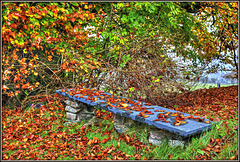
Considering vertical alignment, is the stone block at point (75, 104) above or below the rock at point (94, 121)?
above

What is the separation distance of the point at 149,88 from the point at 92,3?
3.01m

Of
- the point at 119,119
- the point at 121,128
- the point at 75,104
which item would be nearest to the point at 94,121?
the point at 75,104

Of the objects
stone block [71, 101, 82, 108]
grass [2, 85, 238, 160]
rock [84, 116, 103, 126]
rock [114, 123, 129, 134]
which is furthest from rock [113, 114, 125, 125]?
stone block [71, 101, 82, 108]

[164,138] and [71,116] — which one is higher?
[164,138]

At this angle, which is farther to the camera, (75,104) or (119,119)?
(75,104)

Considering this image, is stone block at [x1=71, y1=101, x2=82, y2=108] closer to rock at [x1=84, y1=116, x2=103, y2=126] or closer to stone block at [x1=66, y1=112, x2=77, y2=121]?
stone block at [x1=66, y1=112, x2=77, y2=121]

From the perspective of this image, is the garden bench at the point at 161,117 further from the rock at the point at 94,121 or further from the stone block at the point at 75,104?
the rock at the point at 94,121

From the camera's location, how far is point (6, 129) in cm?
436

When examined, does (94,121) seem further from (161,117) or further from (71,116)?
(161,117)

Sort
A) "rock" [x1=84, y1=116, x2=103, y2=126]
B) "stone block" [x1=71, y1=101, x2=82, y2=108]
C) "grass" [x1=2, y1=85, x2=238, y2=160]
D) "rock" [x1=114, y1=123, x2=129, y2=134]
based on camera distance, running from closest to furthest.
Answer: "grass" [x1=2, y1=85, x2=238, y2=160]
"rock" [x1=114, y1=123, x2=129, y2=134]
"rock" [x1=84, y1=116, x2=103, y2=126]
"stone block" [x1=71, y1=101, x2=82, y2=108]

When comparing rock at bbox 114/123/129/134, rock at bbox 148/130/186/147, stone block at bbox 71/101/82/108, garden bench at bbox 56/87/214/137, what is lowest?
rock at bbox 114/123/129/134

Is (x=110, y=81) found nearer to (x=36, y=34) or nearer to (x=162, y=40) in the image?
(x=162, y=40)

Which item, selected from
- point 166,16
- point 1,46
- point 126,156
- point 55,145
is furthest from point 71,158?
point 166,16

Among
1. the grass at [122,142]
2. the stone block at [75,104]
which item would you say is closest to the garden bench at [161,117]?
the grass at [122,142]
